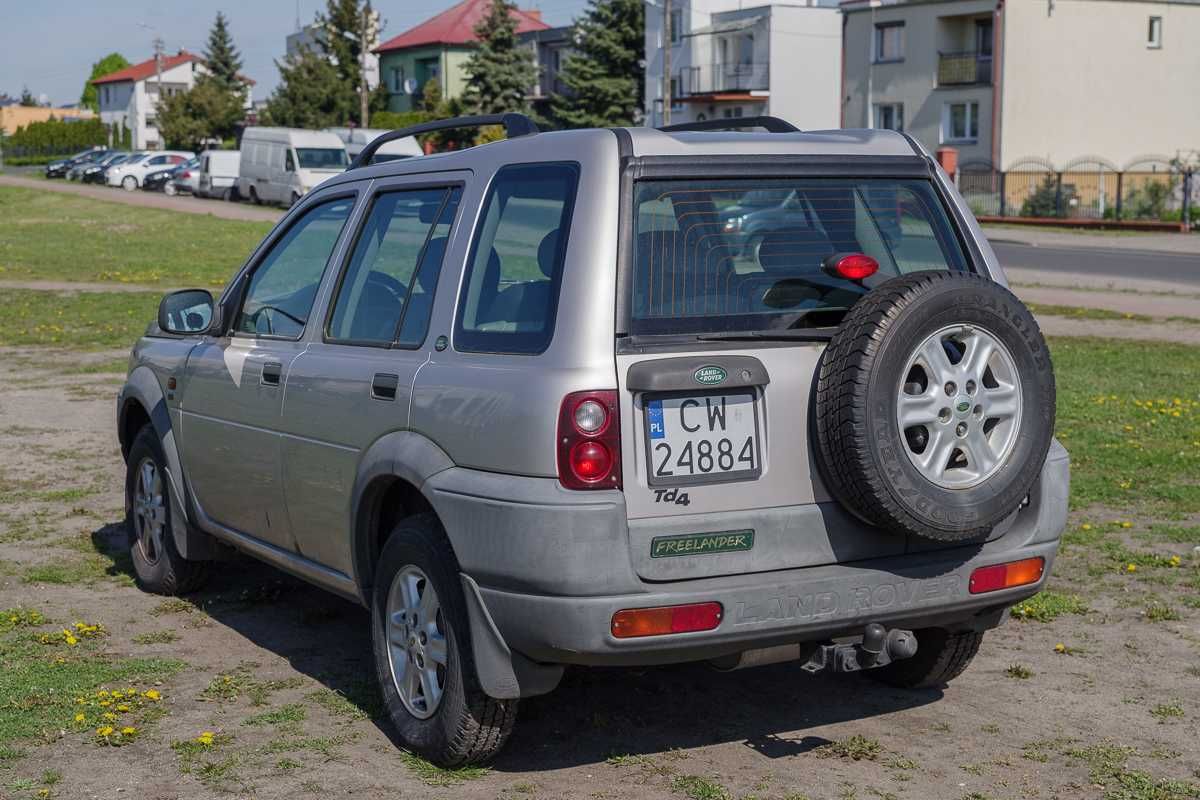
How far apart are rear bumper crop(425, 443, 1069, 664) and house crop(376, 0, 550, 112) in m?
91.1

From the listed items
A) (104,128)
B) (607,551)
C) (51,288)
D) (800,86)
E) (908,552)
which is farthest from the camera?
(104,128)

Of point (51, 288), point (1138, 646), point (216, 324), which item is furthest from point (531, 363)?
point (51, 288)

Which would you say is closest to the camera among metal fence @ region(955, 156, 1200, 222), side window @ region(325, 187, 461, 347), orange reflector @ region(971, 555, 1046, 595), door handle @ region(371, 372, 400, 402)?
orange reflector @ region(971, 555, 1046, 595)

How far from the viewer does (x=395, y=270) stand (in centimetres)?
556

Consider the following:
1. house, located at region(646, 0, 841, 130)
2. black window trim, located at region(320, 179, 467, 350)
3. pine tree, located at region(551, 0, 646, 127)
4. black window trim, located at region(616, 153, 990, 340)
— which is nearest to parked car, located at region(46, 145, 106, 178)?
pine tree, located at region(551, 0, 646, 127)

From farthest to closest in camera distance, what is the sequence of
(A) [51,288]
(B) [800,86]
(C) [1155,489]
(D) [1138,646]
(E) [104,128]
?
(E) [104,128] → (B) [800,86] → (A) [51,288] → (C) [1155,489] → (D) [1138,646]

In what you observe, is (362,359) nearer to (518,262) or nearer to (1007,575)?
(518,262)

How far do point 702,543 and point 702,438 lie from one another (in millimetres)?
294

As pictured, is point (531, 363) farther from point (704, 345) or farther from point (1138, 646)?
point (1138, 646)

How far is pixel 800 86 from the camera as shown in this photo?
67500 millimetres

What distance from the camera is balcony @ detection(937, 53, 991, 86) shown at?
56.7m

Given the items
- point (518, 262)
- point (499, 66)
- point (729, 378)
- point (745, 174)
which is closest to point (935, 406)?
point (729, 378)

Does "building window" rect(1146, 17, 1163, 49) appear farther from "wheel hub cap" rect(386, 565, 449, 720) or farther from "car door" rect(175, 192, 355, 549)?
"wheel hub cap" rect(386, 565, 449, 720)

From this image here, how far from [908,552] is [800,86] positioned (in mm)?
64573
